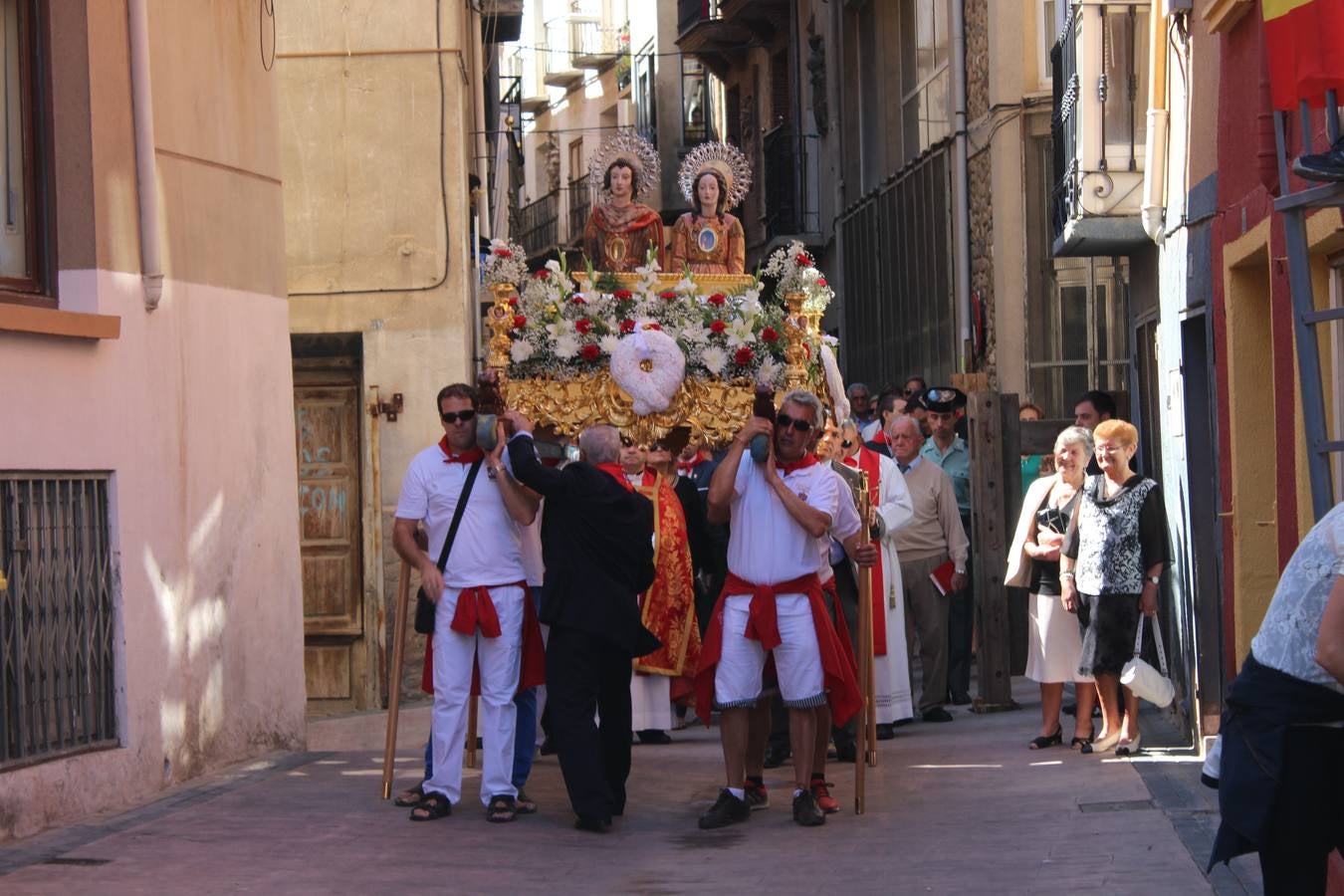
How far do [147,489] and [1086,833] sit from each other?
497 centimetres

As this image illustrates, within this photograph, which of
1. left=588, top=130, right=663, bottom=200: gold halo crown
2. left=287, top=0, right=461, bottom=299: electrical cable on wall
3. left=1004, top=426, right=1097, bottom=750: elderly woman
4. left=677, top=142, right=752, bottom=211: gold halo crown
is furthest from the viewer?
left=287, top=0, right=461, bottom=299: electrical cable on wall

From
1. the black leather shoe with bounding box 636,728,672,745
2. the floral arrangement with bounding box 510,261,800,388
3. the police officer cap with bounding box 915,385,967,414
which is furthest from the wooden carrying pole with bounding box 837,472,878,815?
the police officer cap with bounding box 915,385,967,414

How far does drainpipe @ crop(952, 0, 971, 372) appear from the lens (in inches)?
829

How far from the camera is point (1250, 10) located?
369 inches

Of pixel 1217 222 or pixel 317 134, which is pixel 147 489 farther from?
pixel 317 134

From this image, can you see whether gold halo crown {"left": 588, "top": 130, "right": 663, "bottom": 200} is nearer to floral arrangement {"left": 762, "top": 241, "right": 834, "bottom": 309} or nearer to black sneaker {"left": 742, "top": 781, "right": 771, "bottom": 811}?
floral arrangement {"left": 762, "top": 241, "right": 834, "bottom": 309}

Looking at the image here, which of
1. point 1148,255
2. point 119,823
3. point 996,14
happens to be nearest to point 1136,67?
point 1148,255

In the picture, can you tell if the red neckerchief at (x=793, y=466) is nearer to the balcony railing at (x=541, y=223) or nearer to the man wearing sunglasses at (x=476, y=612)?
the man wearing sunglasses at (x=476, y=612)

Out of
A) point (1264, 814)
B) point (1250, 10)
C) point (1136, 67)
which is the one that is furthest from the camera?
point (1136, 67)

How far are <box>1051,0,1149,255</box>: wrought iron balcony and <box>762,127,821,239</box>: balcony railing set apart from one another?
16.2 m

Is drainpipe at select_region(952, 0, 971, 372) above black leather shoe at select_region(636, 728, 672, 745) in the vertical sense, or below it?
above

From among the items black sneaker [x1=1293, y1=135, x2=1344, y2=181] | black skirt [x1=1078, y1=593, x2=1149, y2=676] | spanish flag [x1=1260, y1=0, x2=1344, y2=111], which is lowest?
black skirt [x1=1078, y1=593, x2=1149, y2=676]

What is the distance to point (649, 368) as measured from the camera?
463 inches

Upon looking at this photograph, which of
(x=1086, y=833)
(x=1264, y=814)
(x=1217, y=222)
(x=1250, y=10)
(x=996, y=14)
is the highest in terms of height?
(x=996, y=14)
